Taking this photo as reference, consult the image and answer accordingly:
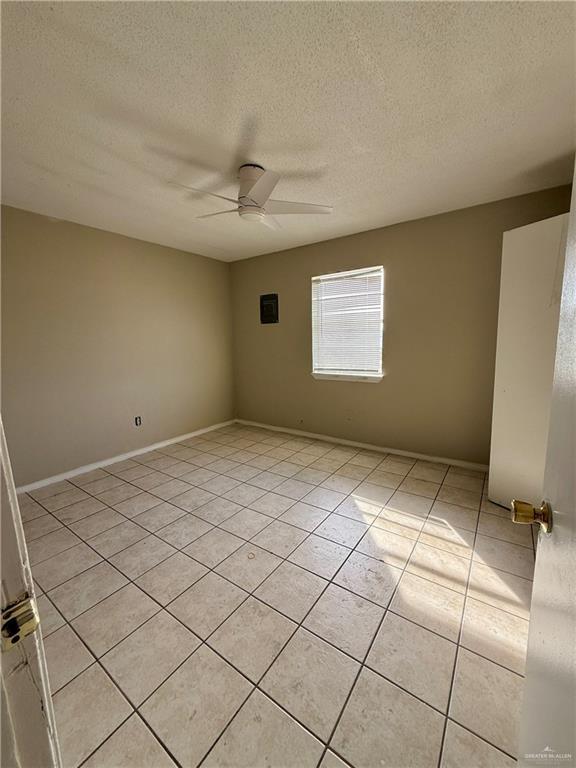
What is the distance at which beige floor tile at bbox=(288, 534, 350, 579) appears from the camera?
180cm

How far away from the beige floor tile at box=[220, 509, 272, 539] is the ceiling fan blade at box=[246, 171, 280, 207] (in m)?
2.23

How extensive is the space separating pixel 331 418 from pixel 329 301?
1478mm

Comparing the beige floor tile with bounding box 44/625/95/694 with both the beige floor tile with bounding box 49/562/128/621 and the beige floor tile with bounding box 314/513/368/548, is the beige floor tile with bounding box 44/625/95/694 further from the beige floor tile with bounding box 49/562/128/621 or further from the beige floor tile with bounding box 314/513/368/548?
the beige floor tile with bounding box 314/513/368/548

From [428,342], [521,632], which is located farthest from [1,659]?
[428,342]

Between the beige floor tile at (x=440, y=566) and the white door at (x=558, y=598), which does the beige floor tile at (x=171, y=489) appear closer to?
the beige floor tile at (x=440, y=566)

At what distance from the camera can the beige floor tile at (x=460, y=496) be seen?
7.98 ft

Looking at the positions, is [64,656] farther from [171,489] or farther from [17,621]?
[171,489]

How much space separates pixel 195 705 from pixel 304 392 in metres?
3.21

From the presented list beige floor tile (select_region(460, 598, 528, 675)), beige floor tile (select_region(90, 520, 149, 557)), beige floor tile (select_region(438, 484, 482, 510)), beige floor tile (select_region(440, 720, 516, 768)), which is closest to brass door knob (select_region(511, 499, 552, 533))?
beige floor tile (select_region(440, 720, 516, 768))

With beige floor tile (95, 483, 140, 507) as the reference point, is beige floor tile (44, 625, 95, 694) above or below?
below

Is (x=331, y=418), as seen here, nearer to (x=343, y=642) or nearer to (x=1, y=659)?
(x=343, y=642)

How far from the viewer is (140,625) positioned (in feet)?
4.78

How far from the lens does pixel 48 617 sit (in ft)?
4.92

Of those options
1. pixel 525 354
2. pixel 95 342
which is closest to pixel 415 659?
pixel 525 354
